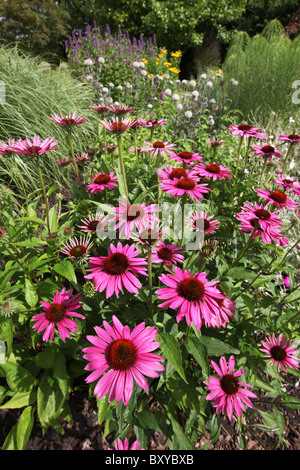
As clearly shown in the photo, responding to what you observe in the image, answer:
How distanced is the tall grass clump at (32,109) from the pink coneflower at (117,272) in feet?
6.24

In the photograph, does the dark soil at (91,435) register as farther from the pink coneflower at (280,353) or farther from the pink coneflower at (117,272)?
the pink coneflower at (117,272)

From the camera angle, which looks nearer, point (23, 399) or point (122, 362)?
point (122, 362)

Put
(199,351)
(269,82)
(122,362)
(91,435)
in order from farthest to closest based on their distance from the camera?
(269,82)
(91,435)
(199,351)
(122,362)

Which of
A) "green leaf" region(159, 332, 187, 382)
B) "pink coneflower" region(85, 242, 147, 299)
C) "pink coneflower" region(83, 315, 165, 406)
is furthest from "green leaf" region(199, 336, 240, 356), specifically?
"pink coneflower" region(85, 242, 147, 299)

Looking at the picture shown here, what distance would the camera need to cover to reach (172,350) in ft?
3.00

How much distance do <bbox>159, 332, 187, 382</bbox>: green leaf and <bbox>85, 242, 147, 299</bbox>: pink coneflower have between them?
0.21m

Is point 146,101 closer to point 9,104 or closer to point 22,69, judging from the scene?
point 22,69

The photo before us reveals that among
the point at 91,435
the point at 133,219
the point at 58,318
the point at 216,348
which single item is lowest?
the point at 91,435

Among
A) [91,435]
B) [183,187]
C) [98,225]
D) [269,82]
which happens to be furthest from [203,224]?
[269,82]

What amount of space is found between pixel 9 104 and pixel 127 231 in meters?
2.72

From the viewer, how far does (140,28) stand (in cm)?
1177

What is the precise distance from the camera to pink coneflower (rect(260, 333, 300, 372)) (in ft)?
3.73

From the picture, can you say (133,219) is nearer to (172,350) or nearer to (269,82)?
(172,350)

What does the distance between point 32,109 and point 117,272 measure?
2.96 m
